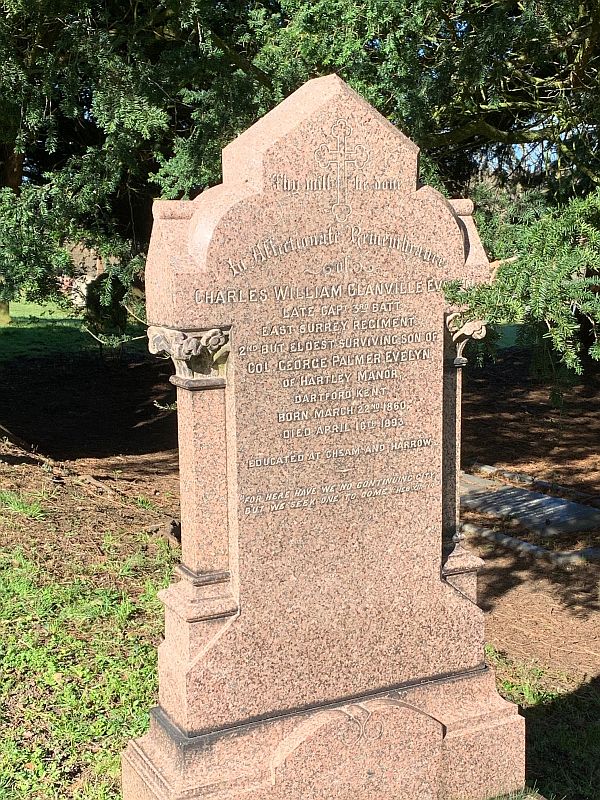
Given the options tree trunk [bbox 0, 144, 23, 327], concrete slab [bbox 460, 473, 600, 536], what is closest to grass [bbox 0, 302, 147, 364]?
tree trunk [bbox 0, 144, 23, 327]

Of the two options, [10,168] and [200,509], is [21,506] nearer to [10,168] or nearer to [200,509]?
[10,168]

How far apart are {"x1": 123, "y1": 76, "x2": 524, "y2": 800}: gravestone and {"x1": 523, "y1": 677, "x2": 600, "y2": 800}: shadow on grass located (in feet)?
1.81

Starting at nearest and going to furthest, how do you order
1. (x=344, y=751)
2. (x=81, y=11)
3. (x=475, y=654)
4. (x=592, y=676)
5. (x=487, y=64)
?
(x=344, y=751)
(x=475, y=654)
(x=592, y=676)
(x=487, y=64)
(x=81, y=11)

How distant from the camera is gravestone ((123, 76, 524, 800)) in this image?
3.77 metres

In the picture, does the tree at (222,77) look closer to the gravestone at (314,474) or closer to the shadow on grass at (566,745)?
the gravestone at (314,474)

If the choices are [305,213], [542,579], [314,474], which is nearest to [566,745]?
[314,474]

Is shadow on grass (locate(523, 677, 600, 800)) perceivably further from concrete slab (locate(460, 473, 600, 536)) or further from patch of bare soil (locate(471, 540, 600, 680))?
concrete slab (locate(460, 473, 600, 536))

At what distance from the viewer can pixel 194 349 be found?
3.69 meters

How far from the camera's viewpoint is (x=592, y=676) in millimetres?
5973

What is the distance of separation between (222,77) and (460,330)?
11.7 ft

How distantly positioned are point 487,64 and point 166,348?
3.97 meters

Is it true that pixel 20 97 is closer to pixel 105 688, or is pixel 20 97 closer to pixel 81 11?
pixel 81 11

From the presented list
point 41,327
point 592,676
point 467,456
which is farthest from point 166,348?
point 41,327

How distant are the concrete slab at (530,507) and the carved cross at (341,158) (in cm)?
532
